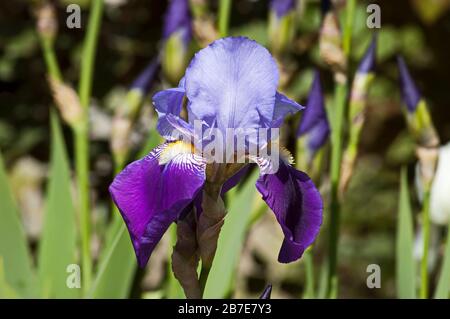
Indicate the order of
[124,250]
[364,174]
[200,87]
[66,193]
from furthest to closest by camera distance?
[364,174]
[66,193]
[124,250]
[200,87]

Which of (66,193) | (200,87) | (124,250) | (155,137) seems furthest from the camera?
(66,193)

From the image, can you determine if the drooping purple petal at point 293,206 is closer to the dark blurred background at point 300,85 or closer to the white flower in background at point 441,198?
the white flower in background at point 441,198

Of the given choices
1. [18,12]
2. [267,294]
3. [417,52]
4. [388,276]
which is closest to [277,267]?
[388,276]

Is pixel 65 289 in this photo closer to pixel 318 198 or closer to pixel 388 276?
pixel 318 198

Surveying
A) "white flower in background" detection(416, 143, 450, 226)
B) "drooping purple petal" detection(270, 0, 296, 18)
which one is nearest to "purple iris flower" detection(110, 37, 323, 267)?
"drooping purple petal" detection(270, 0, 296, 18)

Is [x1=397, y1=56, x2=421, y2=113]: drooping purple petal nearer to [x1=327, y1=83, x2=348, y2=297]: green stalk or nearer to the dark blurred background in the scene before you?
[x1=327, y1=83, x2=348, y2=297]: green stalk

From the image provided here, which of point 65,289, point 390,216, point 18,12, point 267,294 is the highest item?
point 18,12

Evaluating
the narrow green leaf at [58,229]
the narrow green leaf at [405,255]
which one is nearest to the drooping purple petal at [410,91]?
the narrow green leaf at [405,255]

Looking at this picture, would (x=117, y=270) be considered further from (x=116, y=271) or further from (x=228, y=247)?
(x=228, y=247)
